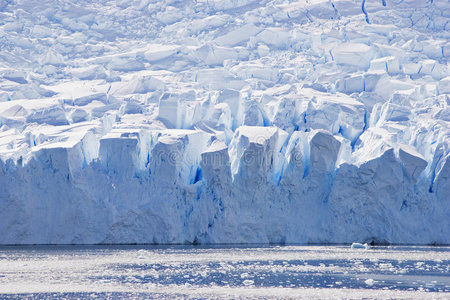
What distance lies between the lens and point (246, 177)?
25.4 meters

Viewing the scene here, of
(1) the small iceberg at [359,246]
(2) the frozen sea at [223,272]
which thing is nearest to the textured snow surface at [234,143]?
(1) the small iceberg at [359,246]

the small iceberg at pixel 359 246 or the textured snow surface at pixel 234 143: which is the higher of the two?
the textured snow surface at pixel 234 143

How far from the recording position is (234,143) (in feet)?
88.4

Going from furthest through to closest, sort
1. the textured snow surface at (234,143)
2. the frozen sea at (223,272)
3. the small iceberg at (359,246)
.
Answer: the textured snow surface at (234,143) < the small iceberg at (359,246) < the frozen sea at (223,272)

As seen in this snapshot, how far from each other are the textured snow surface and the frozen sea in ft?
2.96

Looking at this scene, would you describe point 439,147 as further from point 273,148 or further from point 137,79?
point 137,79

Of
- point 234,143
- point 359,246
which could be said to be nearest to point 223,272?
point 359,246

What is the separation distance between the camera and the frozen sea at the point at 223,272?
15.6 metres

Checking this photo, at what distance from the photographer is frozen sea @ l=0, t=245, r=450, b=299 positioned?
15.6 metres

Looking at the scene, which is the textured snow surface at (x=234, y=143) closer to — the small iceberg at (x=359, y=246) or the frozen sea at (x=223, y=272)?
the small iceberg at (x=359, y=246)

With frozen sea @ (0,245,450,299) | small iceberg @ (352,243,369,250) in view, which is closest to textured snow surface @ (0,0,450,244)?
small iceberg @ (352,243,369,250)

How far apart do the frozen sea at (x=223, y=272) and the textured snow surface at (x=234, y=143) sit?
2.96 ft

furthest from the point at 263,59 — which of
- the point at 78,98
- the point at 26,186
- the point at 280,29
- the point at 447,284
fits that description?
the point at 447,284

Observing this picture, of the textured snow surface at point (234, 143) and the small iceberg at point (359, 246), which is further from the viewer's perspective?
the textured snow surface at point (234, 143)
